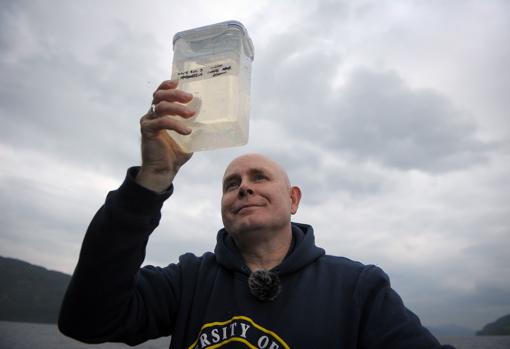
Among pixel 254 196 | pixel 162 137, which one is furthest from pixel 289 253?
pixel 162 137

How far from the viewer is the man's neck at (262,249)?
2910 mm

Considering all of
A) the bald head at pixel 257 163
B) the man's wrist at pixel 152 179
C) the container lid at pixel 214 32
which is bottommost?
the man's wrist at pixel 152 179

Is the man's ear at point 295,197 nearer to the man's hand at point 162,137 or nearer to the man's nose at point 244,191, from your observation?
the man's nose at point 244,191

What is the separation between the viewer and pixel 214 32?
Answer: 8.09 ft

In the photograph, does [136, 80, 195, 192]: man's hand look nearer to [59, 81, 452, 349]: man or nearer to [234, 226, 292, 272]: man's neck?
[59, 81, 452, 349]: man

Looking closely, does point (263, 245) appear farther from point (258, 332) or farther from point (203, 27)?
point (203, 27)

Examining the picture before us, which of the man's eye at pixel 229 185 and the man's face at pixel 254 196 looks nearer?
the man's face at pixel 254 196

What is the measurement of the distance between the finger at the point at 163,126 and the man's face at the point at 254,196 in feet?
3.95

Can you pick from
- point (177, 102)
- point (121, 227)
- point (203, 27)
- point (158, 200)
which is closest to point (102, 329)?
point (121, 227)

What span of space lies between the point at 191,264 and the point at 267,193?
38.3 inches

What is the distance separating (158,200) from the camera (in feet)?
6.64

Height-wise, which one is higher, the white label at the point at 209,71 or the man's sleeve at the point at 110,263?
the white label at the point at 209,71

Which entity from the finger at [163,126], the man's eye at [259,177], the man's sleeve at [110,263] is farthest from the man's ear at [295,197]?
the finger at [163,126]

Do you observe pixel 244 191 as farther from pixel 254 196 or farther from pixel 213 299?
pixel 213 299
